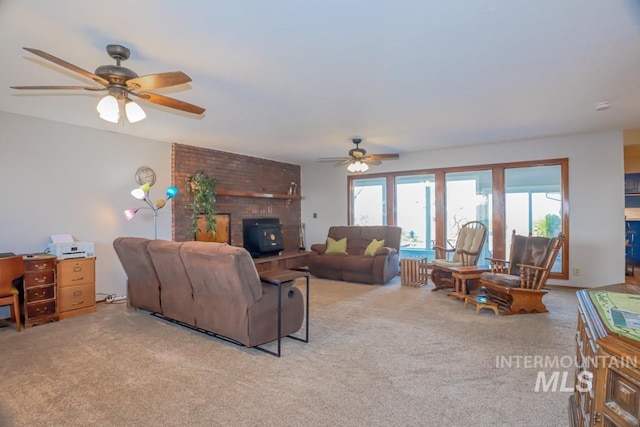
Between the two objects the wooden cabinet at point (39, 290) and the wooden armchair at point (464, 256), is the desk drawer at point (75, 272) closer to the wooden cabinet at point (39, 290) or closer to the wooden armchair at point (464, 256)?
the wooden cabinet at point (39, 290)

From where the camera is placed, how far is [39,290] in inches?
152

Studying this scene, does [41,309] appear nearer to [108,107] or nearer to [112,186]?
[112,186]

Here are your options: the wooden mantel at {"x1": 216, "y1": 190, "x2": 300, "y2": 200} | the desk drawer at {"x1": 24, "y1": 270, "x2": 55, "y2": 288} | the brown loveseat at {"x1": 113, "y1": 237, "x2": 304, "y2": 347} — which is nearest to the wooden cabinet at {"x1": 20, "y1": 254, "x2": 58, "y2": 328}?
the desk drawer at {"x1": 24, "y1": 270, "x2": 55, "y2": 288}

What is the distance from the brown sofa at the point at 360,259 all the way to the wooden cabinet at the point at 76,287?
364 cm

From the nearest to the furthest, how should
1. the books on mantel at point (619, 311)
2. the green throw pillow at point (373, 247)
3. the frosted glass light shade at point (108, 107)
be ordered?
the books on mantel at point (619, 311) < the frosted glass light shade at point (108, 107) < the green throw pillow at point (373, 247)

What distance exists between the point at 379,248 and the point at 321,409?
4.19 m

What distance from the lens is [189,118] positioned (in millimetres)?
4355

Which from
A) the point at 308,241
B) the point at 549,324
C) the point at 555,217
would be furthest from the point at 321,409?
the point at 308,241

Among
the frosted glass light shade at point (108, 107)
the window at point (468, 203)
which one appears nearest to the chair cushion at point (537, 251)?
the window at point (468, 203)

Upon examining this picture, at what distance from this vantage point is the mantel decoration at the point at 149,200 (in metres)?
4.98

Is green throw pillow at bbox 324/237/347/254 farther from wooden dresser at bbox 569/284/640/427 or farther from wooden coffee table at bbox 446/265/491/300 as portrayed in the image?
wooden dresser at bbox 569/284/640/427

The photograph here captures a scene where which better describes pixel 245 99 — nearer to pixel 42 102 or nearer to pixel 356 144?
pixel 42 102

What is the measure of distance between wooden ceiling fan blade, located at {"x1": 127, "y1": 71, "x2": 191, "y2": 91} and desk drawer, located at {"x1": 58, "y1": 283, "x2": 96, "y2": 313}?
2.96m

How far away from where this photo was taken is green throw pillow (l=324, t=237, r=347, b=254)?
22.0 feet
